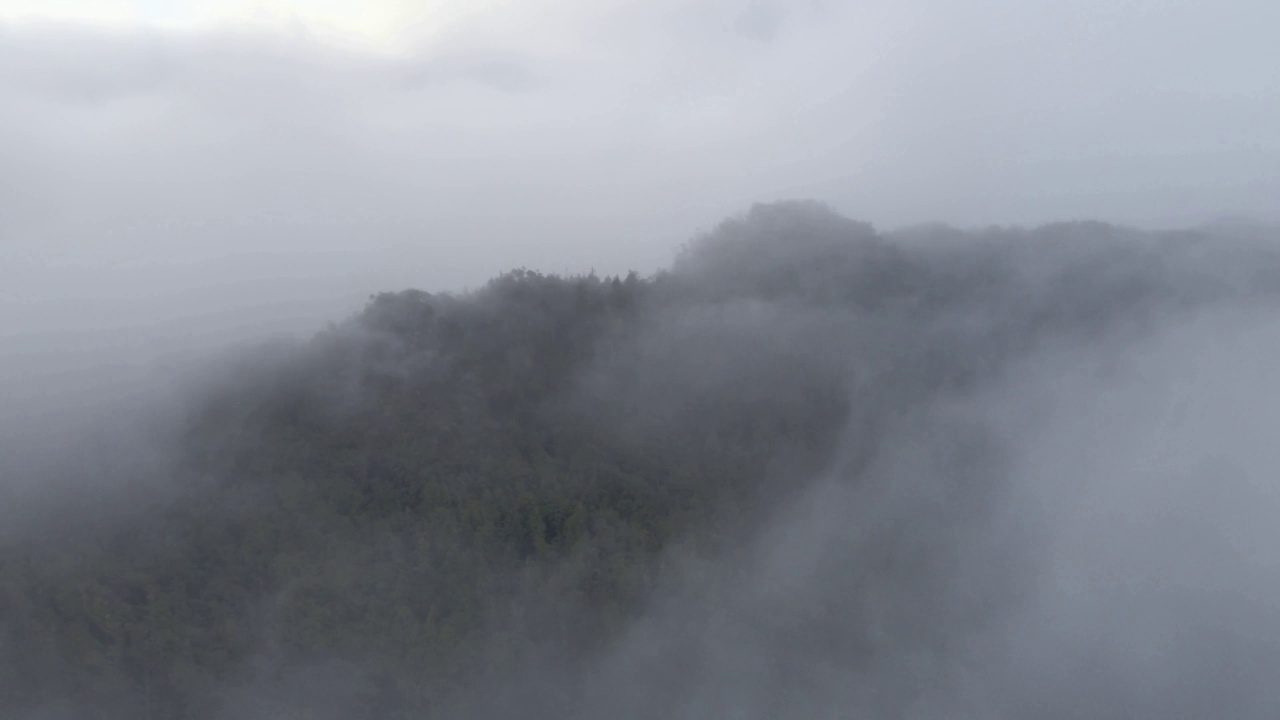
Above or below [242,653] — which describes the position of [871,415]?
above

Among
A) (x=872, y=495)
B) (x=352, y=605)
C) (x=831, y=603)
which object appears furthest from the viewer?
(x=872, y=495)

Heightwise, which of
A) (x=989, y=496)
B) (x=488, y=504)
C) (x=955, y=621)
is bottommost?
(x=955, y=621)

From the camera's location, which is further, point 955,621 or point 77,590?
point 955,621

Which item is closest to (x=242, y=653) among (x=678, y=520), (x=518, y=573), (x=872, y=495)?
(x=518, y=573)

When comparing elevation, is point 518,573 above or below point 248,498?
below

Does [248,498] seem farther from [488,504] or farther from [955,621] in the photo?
[955,621]

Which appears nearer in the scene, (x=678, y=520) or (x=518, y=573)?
(x=518, y=573)

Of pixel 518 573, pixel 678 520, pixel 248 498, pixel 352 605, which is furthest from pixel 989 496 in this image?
pixel 248 498

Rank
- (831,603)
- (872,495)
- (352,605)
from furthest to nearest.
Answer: (872,495)
(831,603)
(352,605)

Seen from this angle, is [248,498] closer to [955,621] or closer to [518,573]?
[518,573]
